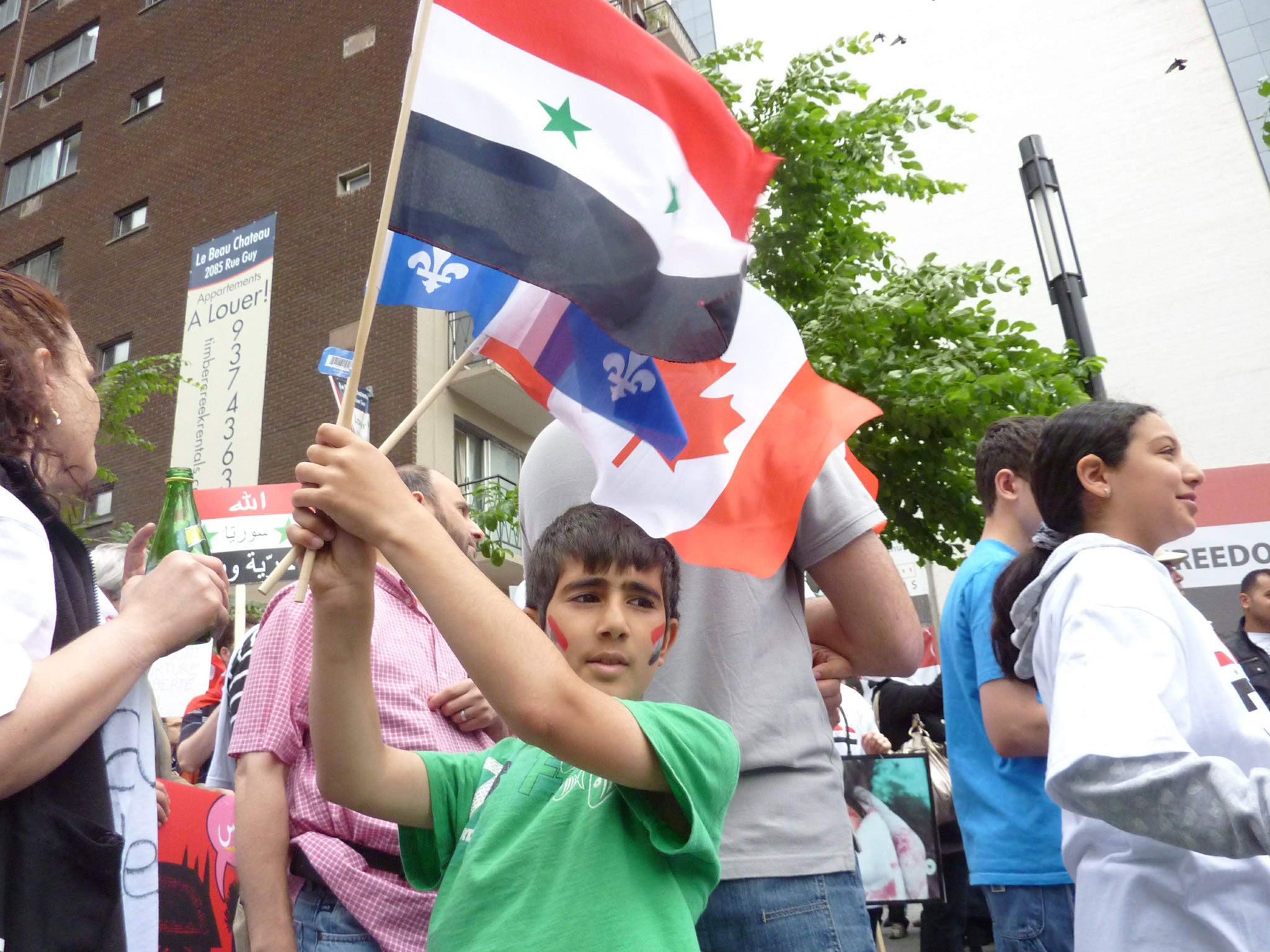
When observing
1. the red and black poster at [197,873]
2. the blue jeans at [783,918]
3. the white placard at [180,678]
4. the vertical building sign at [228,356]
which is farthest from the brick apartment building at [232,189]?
the blue jeans at [783,918]

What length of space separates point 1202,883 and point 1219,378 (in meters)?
21.4

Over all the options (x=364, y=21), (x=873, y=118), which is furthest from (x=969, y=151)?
(x=873, y=118)

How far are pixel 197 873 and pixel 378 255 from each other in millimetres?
2675

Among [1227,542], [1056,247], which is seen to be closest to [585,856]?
[1056,247]

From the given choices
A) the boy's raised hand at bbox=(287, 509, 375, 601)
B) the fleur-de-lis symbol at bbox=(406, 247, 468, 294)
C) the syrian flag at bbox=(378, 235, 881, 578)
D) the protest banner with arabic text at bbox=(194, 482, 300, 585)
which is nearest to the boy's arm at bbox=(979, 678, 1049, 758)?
the syrian flag at bbox=(378, 235, 881, 578)

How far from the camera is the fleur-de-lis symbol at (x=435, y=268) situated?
2.15 meters

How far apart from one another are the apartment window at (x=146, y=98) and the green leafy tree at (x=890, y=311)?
18731 millimetres

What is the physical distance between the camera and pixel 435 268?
7.13 feet

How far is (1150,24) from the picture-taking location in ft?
75.7

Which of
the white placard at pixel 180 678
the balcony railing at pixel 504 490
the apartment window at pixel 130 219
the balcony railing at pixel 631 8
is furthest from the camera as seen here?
the apartment window at pixel 130 219

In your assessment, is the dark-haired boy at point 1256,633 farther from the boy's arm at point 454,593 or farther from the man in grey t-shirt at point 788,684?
the boy's arm at point 454,593

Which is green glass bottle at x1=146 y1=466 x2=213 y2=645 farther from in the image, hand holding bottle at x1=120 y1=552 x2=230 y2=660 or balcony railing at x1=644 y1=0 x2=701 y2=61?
balcony railing at x1=644 y1=0 x2=701 y2=61

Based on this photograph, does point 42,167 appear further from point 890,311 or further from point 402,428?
point 402,428

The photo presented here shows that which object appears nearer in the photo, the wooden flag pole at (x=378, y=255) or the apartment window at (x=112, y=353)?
the wooden flag pole at (x=378, y=255)
